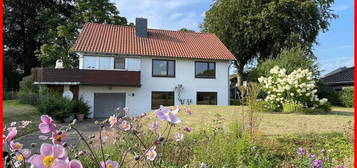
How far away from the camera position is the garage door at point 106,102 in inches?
807

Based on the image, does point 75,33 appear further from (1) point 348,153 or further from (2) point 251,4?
(1) point 348,153

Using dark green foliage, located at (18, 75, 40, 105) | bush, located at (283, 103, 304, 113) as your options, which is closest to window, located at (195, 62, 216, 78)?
bush, located at (283, 103, 304, 113)

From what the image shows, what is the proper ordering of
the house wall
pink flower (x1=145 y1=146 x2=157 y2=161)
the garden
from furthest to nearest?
the house wall < pink flower (x1=145 y1=146 x2=157 y2=161) < the garden

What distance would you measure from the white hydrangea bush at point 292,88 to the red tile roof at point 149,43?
314 inches

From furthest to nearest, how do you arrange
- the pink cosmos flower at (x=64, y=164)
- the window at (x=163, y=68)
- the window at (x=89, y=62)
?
the window at (x=163, y=68)
the window at (x=89, y=62)
the pink cosmos flower at (x=64, y=164)

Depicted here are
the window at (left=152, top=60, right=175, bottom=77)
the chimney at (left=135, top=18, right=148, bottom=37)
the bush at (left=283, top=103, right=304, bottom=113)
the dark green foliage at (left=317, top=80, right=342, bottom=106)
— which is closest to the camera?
the bush at (left=283, top=103, right=304, bottom=113)

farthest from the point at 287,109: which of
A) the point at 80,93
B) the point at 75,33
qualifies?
the point at 75,33

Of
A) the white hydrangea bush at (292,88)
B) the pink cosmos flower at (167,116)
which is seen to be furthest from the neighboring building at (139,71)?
the pink cosmos flower at (167,116)

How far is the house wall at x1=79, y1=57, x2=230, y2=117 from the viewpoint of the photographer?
20.6 m

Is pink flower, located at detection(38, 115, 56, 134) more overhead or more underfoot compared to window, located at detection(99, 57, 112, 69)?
more underfoot

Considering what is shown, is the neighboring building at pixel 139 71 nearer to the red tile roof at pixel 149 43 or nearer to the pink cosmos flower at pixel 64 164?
the red tile roof at pixel 149 43

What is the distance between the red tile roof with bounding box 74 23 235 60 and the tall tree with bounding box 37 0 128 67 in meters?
5.55

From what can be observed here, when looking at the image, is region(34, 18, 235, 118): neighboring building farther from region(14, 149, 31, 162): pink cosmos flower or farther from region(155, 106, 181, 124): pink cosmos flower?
region(155, 106, 181, 124): pink cosmos flower

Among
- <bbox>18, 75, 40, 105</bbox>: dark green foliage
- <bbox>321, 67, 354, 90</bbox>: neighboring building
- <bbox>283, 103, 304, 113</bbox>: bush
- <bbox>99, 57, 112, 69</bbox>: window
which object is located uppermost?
<bbox>99, 57, 112, 69</bbox>: window
